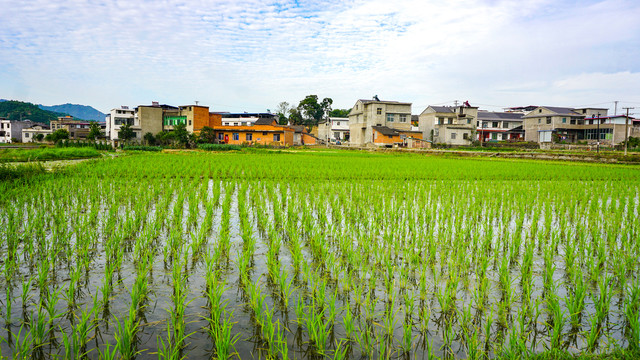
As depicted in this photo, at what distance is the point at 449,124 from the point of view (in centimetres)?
4031

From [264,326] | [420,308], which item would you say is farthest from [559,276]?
[264,326]

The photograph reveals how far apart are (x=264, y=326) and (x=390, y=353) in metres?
0.82

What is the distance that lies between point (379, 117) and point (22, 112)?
225 feet

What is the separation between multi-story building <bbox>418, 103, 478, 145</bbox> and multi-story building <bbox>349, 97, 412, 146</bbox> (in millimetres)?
2616

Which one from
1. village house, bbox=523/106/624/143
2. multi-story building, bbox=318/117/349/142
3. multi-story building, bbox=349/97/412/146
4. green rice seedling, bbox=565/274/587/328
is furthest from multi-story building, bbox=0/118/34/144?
village house, bbox=523/106/624/143

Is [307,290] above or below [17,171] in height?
below

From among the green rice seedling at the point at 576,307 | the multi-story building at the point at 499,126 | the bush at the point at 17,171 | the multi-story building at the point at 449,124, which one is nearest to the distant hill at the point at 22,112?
the multi-story building at the point at 449,124

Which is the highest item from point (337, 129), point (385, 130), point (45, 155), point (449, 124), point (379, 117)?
point (379, 117)

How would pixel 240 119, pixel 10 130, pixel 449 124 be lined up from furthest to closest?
pixel 240 119 < pixel 10 130 < pixel 449 124

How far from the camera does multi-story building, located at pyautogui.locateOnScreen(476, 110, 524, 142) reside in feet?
157

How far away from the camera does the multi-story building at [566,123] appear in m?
40.9

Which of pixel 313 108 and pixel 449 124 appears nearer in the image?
pixel 449 124

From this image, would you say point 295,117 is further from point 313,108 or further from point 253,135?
point 253,135

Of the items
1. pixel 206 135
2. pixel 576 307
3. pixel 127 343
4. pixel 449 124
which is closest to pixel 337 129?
pixel 449 124
